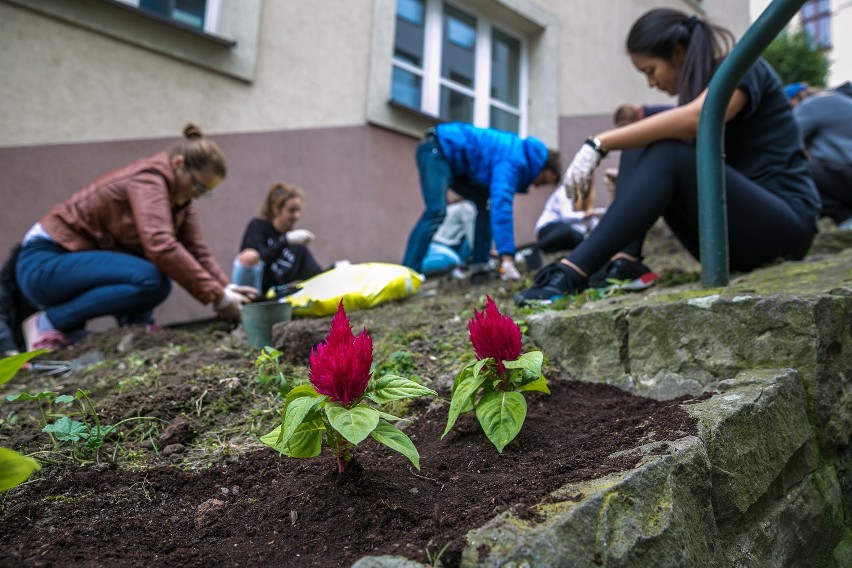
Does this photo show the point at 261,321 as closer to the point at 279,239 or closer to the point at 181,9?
the point at 279,239

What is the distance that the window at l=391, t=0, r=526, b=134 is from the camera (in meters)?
6.29

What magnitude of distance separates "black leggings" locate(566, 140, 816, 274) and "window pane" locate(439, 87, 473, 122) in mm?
4300

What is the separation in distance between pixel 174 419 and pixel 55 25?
3410mm

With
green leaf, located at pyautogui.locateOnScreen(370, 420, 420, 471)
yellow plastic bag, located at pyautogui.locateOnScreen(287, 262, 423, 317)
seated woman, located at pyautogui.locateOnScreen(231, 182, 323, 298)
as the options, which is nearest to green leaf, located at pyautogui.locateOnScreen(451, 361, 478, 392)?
green leaf, located at pyautogui.locateOnScreen(370, 420, 420, 471)

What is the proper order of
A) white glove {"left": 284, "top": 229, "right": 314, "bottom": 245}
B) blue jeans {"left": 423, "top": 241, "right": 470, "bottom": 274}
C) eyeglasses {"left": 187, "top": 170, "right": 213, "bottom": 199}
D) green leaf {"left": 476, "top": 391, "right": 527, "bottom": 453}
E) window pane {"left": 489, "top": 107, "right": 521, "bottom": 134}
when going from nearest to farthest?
green leaf {"left": 476, "top": 391, "right": 527, "bottom": 453}, eyeglasses {"left": 187, "top": 170, "right": 213, "bottom": 199}, white glove {"left": 284, "top": 229, "right": 314, "bottom": 245}, blue jeans {"left": 423, "top": 241, "right": 470, "bottom": 274}, window pane {"left": 489, "top": 107, "right": 521, "bottom": 134}

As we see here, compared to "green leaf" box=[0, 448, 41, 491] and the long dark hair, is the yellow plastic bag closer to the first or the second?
the long dark hair

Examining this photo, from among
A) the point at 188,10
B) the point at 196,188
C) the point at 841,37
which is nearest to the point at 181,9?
the point at 188,10

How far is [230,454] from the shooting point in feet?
5.14

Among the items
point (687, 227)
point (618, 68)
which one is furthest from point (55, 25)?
point (618, 68)

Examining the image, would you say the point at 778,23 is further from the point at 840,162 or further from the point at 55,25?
the point at 55,25

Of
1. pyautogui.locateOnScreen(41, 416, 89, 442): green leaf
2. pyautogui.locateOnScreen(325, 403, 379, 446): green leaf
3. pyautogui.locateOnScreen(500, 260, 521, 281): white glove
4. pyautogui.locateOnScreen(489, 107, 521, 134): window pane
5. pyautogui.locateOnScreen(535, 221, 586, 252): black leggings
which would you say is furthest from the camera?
pyautogui.locateOnScreen(489, 107, 521, 134): window pane

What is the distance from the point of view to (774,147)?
8.33ft

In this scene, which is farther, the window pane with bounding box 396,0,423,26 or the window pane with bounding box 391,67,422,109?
the window pane with bounding box 396,0,423,26

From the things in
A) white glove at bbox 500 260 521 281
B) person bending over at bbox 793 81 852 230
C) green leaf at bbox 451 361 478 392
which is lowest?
green leaf at bbox 451 361 478 392
